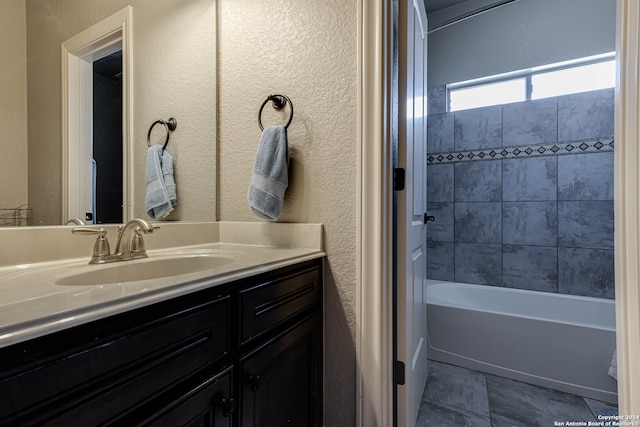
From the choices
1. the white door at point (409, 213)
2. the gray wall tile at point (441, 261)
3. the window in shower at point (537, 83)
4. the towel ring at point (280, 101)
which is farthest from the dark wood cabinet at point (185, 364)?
the window in shower at point (537, 83)

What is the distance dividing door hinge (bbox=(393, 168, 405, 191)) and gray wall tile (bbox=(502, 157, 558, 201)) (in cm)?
174

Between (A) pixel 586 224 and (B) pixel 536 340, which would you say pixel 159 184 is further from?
(A) pixel 586 224

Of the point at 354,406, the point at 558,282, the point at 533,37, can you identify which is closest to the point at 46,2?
the point at 354,406

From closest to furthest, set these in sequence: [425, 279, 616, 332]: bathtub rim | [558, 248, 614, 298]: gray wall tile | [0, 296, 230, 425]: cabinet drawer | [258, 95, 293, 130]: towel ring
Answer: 1. [0, 296, 230, 425]: cabinet drawer
2. [258, 95, 293, 130]: towel ring
3. [425, 279, 616, 332]: bathtub rim
4. [558, 248, 614, 298]: gray wall tile

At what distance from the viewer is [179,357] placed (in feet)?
1.86

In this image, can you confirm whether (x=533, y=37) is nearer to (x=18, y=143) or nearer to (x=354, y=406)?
(x=354, y=406)

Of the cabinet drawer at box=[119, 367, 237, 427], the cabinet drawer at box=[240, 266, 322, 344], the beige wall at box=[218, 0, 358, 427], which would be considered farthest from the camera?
the beige wall at box=[218, 0, 358, 427]

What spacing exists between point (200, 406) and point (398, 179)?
3.05 ft

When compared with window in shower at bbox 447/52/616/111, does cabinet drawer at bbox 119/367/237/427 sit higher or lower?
lower

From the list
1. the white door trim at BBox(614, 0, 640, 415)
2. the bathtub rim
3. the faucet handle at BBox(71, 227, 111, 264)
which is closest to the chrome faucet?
the faucet handle at BBox(71, 227, 111, 264)

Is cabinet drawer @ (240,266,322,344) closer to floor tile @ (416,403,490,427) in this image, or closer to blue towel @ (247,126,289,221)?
blue towel @ (247,126,289,221)

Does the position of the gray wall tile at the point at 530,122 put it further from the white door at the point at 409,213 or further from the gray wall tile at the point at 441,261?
the white door at the point at 409,213

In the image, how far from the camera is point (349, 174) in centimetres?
108

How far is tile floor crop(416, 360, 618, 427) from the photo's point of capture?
1.37 m
